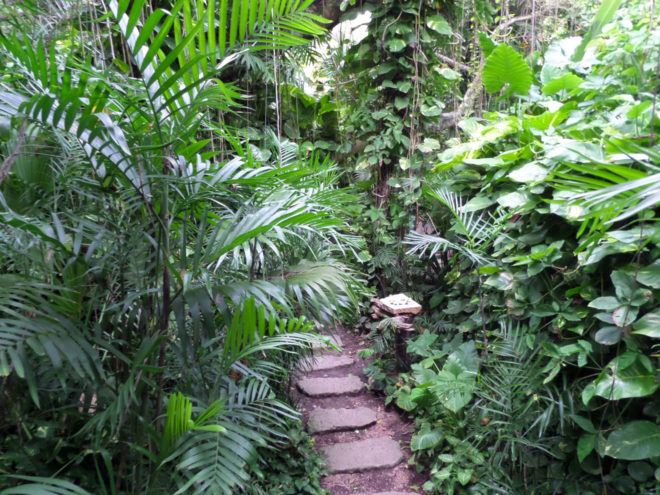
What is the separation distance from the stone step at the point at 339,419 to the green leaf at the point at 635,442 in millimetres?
1366

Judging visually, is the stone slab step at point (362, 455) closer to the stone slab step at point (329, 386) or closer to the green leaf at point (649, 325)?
the stone slab step at point (329, 386)

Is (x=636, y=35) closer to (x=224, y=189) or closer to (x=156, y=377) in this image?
(x=224, y=189)

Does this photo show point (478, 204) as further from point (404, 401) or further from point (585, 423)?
point (404, 401)

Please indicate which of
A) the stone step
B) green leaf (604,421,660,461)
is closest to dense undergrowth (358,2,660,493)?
green leaf (604,421,660,461)

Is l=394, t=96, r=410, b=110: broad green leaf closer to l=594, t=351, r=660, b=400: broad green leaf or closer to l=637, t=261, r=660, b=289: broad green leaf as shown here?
l=637, t=261, r=660, b=289: broad green leaf

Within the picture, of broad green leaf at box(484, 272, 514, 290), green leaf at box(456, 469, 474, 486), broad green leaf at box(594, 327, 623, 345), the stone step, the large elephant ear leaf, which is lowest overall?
the stone step

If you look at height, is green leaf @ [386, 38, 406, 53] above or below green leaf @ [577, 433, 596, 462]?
above

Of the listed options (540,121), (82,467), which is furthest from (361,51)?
(82,467)

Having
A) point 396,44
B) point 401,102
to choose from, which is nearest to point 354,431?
point 401,102

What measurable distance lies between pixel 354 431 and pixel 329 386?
40 centimetres

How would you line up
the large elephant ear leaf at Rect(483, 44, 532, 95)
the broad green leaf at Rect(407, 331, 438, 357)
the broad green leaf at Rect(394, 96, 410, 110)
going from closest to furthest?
the large elephant ear leaf at Rect(483, 44, 532, 95) < the broad green leaf at Rect(407, 331, 438, 357) < the broad green leaf at Rect(394, 96, 410, 110)

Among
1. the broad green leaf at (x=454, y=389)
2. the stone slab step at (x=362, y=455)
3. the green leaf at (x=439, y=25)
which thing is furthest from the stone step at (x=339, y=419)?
the green leaf at (x=439, y=25)

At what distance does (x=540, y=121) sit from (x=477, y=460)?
169 centimetres

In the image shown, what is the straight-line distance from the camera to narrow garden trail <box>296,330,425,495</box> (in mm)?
2211
